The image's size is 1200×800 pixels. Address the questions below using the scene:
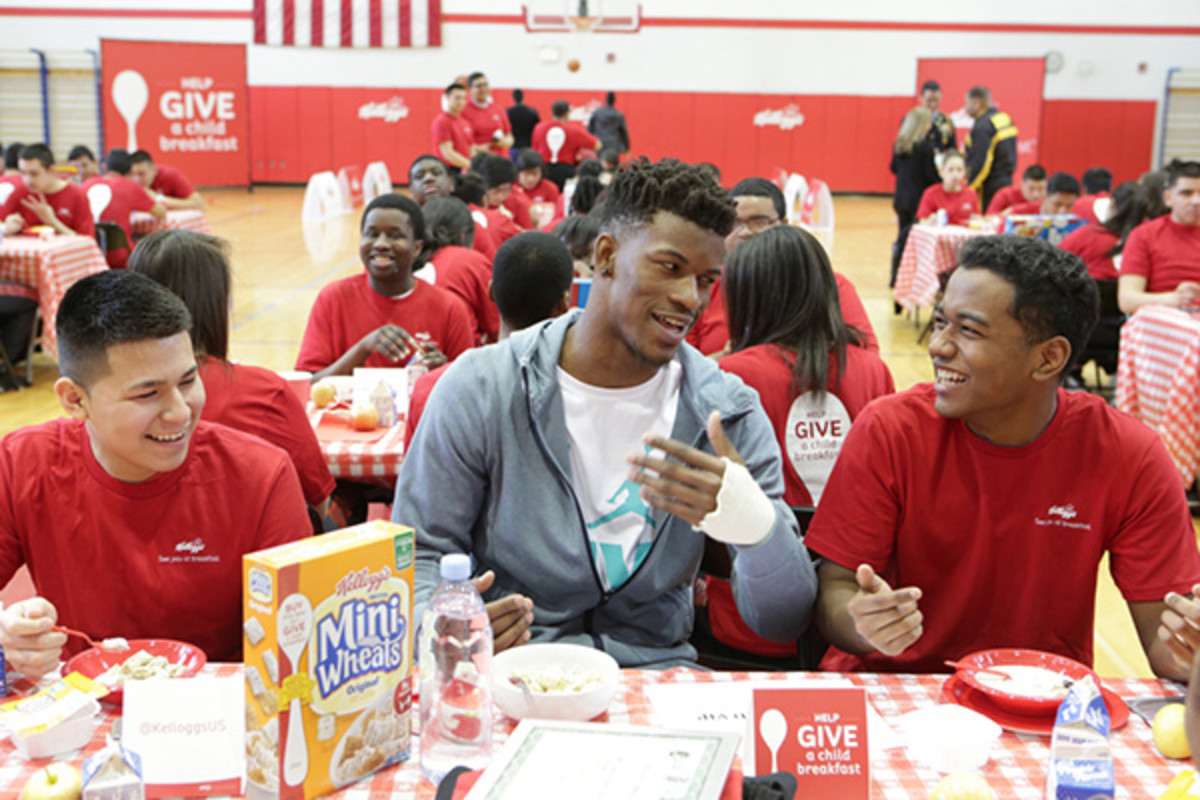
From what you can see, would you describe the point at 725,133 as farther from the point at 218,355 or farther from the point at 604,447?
the point at 604,447

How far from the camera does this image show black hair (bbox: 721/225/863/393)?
3.11 metres

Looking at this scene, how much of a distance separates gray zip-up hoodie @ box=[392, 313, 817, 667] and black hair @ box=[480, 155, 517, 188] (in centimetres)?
648

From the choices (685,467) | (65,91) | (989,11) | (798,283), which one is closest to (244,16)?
(65,91)

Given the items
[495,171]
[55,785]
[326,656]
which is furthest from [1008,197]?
[55,785]

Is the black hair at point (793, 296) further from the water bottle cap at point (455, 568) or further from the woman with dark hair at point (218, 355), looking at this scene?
the water bottle cap at point (455, 568)

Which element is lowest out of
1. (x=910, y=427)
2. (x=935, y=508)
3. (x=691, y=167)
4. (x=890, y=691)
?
(x=890, y=691)

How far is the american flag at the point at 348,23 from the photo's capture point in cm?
1912

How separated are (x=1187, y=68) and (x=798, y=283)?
61.9 feet

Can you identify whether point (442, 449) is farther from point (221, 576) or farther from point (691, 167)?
point (691, 167)

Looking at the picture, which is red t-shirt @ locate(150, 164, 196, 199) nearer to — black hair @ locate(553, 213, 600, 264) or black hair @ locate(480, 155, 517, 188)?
black hair @ locate(480, 155, 517, 188)

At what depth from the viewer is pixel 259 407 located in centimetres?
299

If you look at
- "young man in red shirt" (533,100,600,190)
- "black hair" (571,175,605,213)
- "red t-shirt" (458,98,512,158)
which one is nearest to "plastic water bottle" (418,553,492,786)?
"black hair" (571,175,605,213)

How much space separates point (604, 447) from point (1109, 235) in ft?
19.7

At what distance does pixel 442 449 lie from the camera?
205cm
